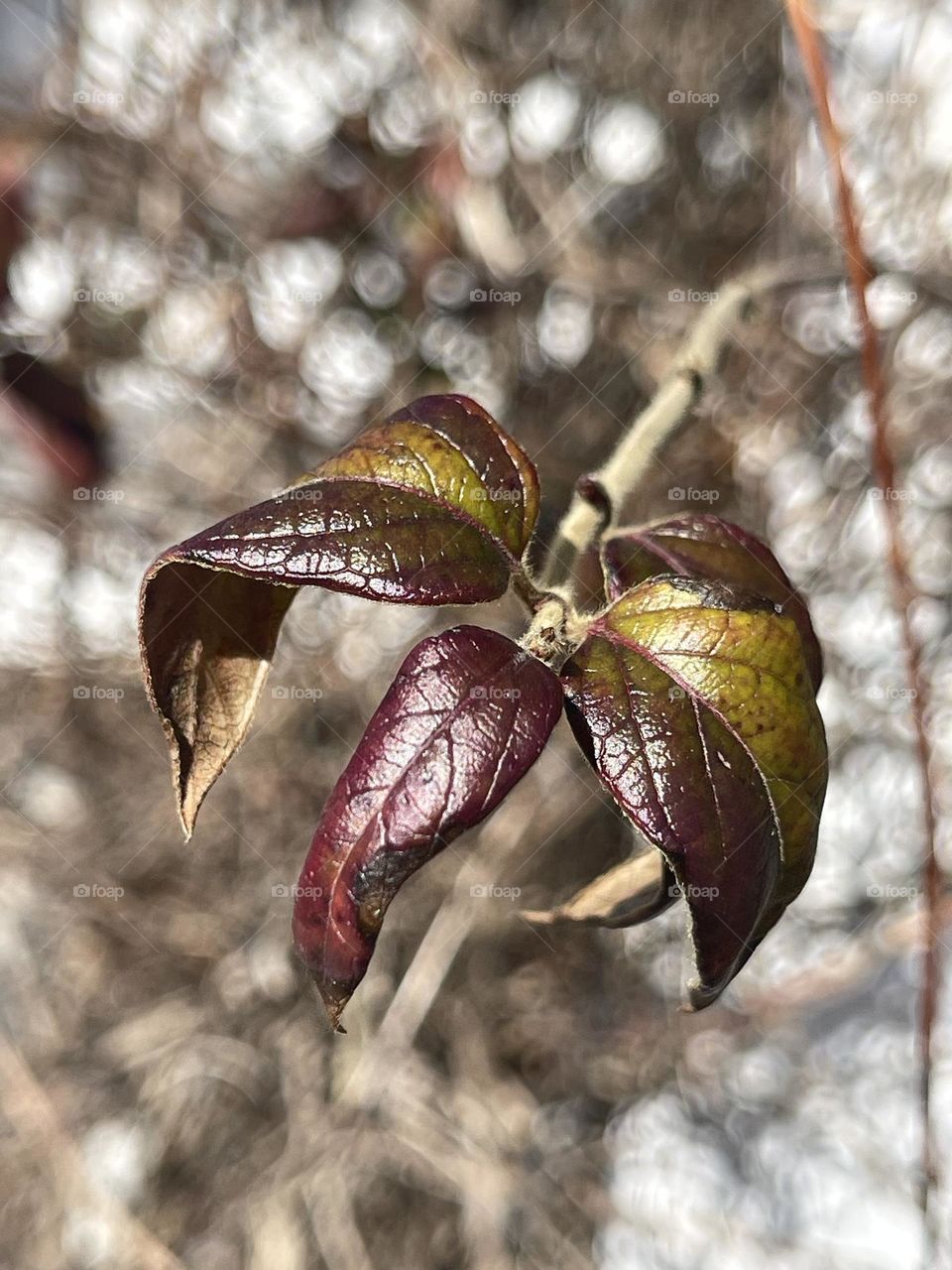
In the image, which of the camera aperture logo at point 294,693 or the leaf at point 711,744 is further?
the camera aperture logo at point 294,693

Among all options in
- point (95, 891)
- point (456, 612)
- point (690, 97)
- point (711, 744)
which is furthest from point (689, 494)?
point (95, 891)

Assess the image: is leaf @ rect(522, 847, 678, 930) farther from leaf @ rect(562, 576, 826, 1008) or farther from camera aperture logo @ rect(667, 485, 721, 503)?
camera aperture logo @ rect(667, 485, 721, 503)

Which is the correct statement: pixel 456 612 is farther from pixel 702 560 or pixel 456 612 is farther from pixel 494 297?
pixel 702 560

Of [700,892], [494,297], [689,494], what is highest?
[700,892]

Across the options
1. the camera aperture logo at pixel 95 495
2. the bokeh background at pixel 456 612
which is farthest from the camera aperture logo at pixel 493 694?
the camera aperture logo at pixel 95 495

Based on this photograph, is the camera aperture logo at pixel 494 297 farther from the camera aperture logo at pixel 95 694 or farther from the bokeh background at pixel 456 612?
the camera aperture logo at pixel 95 694
